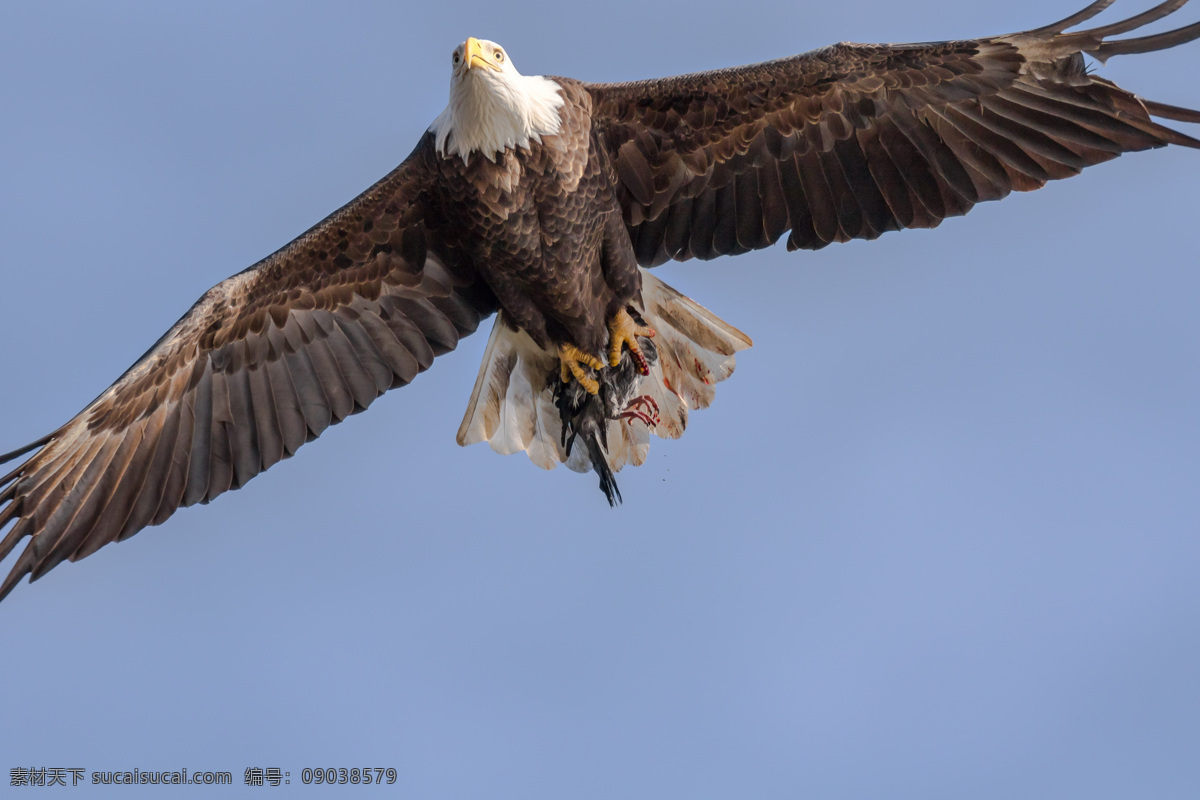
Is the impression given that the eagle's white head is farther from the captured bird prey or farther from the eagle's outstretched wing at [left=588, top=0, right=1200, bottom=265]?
the eagle's outstretched wing at [left=588, top=0, right=1200, bottom=265]

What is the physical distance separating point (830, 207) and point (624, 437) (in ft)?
5.55

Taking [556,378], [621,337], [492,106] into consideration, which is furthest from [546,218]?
[556,378]

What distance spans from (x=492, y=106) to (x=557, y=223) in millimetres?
593

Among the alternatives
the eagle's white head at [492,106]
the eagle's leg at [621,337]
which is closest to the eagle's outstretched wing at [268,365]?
the eagle's white head at [492,106]

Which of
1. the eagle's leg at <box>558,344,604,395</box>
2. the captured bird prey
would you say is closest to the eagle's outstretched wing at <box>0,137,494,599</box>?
the captured bird prey

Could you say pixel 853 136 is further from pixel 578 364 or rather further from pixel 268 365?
pixel 268 365

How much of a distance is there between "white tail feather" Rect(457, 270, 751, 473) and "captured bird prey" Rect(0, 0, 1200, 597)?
0.08m

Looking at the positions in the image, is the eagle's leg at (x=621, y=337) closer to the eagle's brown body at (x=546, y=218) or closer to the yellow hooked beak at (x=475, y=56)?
the eagle's brown body at (x=546, y=218)

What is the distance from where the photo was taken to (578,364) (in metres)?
7.22

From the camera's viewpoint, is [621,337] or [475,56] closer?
[475,56]

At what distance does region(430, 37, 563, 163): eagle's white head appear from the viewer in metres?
6.39

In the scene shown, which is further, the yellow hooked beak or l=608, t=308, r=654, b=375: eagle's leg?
l=608, t=308, r=654, b=375: eagle's leg

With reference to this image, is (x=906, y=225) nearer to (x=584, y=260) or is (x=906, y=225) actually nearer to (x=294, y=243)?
(x=584, y=260)

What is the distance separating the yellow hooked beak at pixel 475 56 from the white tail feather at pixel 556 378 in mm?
1562
